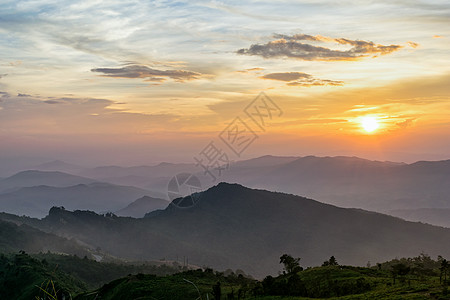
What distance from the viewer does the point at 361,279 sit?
47.0 metres

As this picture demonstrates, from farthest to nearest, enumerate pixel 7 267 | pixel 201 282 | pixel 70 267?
pixel 70 267, pixel 7 267, pixel 201 282

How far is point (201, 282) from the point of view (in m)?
70.6

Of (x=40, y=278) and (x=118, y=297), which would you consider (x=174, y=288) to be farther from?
(x=40, y=278)

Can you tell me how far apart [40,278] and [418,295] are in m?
83.2

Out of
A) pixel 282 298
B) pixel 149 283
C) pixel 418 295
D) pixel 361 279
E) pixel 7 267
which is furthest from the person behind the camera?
pixel 7 267

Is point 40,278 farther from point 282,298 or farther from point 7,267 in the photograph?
point 282,298

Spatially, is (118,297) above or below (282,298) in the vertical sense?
below

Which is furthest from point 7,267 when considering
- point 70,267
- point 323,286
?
point 323,286

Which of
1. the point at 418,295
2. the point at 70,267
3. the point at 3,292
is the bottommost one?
the point at 70,267

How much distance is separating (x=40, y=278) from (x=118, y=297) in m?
37.5

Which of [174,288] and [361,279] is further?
[174,288]

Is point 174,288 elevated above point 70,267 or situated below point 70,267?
above

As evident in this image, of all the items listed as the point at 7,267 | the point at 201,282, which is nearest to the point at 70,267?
the point at 7,267

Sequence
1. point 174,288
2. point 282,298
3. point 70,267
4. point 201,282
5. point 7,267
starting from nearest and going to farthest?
point 282,298 → point 174,288 → point 201,282 → point 7,267 → point 70,267
